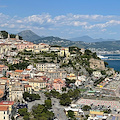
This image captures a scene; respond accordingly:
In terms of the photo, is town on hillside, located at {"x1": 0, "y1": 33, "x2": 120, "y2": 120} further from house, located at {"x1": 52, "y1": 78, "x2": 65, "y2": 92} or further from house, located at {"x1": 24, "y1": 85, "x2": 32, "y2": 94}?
house, located at {"x1": 24, "y1": 85, "x2": 32, "y2": 94}

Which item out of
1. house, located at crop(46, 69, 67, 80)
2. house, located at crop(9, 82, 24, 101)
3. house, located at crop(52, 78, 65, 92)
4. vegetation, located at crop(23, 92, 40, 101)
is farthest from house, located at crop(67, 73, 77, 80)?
house, located at crop(9, 82, 24, 101)

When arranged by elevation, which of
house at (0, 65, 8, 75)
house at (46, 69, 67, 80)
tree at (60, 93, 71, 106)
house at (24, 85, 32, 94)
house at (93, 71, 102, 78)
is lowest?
tree at (60, 93, 71, 106)

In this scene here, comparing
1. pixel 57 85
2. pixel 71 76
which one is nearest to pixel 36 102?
pixel 57 85

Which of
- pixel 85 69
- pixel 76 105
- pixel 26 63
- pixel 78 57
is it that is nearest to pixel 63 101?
pixel 76 105

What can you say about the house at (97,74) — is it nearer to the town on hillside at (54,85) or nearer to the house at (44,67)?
the town on hillside at (54,85)

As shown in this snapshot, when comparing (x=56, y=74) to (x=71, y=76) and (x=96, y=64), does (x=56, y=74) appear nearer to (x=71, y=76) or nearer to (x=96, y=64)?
(x=71, y=76)

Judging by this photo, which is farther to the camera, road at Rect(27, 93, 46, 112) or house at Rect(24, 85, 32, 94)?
house at Rect(24, 85, 32, 94)

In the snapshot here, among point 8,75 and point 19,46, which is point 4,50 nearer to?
point 19,46
